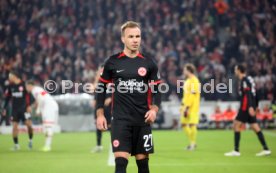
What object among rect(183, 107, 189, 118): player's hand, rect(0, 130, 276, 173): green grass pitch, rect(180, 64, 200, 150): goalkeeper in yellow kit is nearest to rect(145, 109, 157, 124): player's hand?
rect(0, 130, 276, 173): green grass pitch

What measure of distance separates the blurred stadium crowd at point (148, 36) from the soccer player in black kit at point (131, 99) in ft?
63.9

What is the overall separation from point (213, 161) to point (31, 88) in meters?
6.40

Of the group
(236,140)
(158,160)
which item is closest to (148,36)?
(236,140)

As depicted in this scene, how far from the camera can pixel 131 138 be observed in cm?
688

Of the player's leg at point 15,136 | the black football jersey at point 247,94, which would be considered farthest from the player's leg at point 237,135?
the player's leg at point 15,136

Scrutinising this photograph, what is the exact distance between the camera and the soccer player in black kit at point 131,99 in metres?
6.78

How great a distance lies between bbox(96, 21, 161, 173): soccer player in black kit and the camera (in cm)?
678

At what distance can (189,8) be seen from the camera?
33.2 m

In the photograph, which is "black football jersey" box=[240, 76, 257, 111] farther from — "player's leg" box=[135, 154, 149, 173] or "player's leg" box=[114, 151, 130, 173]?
"player's leg" box=[114, 151, 130, 173]

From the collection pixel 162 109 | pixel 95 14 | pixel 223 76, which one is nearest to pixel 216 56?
pixel 223 76

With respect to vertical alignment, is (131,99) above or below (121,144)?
above

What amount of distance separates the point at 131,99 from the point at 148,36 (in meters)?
24.7

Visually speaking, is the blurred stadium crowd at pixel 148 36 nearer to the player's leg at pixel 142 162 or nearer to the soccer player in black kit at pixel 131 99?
the soccer player in black kit at pixel 131 99

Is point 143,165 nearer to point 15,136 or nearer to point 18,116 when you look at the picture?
point 15,136
